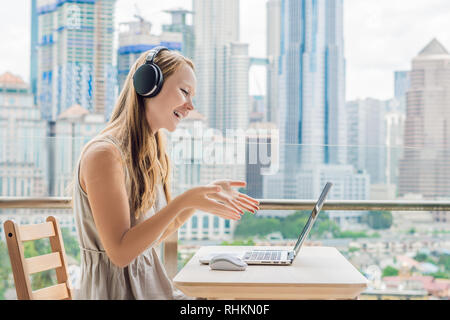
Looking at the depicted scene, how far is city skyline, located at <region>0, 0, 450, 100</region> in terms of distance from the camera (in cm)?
835

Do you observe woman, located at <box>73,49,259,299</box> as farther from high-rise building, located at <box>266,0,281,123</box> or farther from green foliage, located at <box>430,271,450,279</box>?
high-rise building, located at <box>266,0,281,123</box>

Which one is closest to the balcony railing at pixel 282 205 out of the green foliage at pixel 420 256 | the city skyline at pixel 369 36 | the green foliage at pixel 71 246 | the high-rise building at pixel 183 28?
the green foliage at pixel 71 246

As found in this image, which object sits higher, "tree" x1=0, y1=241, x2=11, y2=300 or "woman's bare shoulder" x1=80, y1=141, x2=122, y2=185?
"woman's bare shoulder" x1=80, y1=141, x2=122, y2=185

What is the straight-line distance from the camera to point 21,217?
7.35 ft

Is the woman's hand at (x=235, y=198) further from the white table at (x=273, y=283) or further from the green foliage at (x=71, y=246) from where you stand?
the green foliage at (x=71, y=246)

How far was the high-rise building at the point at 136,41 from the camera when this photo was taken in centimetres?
893

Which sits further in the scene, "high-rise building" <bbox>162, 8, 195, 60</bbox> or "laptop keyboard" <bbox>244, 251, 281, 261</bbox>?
"high-rise building" <bbox>162, 8, 195, 60</bbox>

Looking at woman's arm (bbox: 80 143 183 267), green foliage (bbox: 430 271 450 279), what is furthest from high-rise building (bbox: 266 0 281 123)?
woman's arm (bbox: 80 143 183 267)

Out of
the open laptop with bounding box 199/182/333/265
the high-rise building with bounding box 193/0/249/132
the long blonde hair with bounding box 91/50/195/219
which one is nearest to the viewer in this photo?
the long blonde hair with bounding box 91/50/195/219

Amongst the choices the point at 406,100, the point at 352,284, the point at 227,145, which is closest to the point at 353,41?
the point at 406,100

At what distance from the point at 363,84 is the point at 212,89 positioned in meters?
2.97

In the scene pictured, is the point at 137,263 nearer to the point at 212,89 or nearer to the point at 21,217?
the point at 21,217

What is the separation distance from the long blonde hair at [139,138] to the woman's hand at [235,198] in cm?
19

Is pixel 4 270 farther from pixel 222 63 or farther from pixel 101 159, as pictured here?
pixel 222 63
